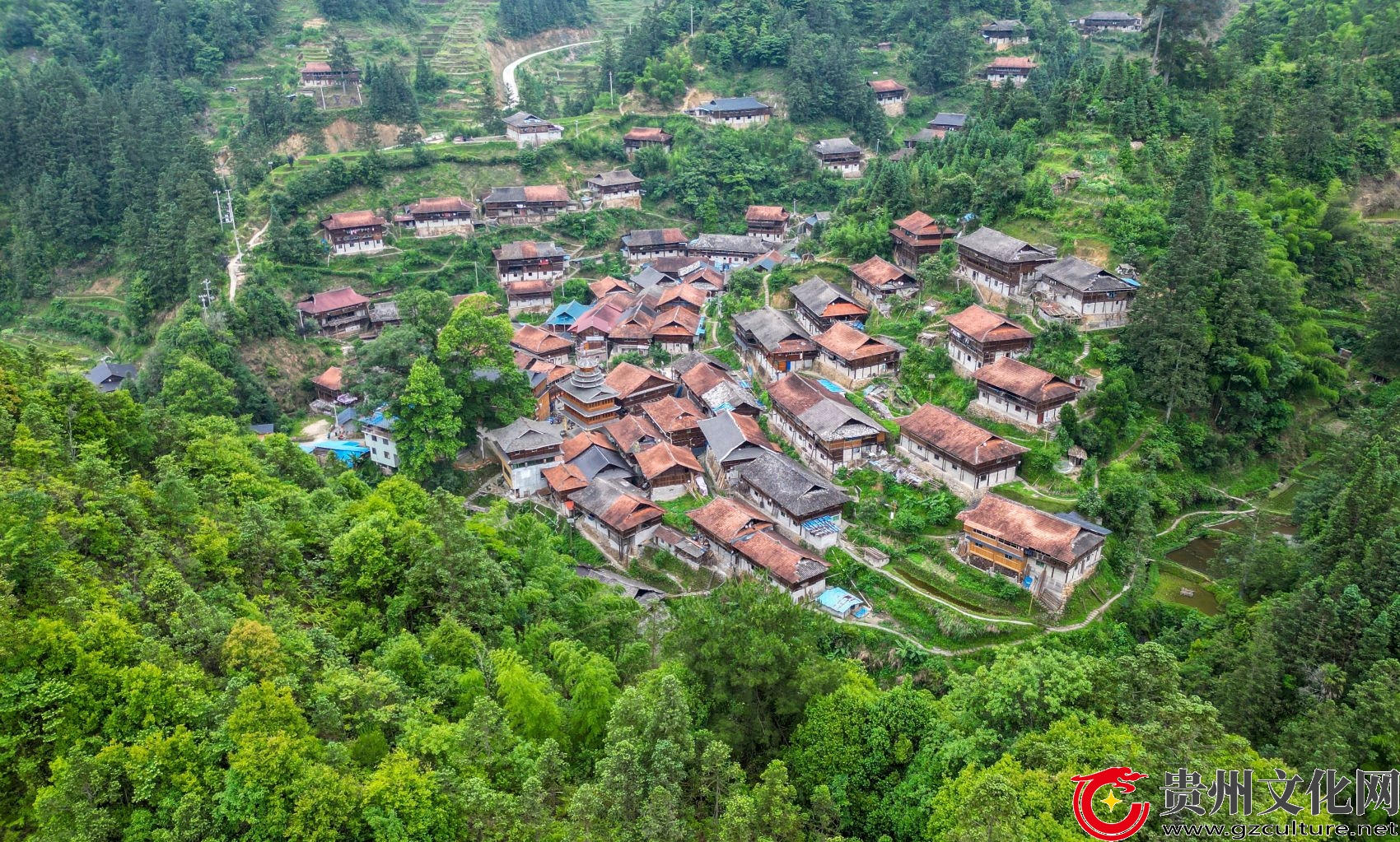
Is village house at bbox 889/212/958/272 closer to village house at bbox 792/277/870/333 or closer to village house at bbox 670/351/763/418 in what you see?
village house at bbox 792/277/870/333

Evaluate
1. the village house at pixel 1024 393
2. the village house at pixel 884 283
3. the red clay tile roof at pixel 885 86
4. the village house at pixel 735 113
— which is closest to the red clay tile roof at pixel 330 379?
the village house at pixel 884 283

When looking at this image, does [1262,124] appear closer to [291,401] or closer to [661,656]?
[661,656]

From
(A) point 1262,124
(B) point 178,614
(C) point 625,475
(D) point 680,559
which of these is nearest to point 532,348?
(C) point 625,475

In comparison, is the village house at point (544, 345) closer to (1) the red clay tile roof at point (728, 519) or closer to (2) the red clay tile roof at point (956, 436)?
(1) the red clay tile roof at point (728, 519)

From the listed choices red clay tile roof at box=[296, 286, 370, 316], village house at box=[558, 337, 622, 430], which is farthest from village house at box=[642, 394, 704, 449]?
red clay tile roof at box=[296, 286, 370, 316]

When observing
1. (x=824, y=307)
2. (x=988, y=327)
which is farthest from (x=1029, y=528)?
(x=824, y=307)

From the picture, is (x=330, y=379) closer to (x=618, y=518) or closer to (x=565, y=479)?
(x=565, y=479)
